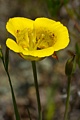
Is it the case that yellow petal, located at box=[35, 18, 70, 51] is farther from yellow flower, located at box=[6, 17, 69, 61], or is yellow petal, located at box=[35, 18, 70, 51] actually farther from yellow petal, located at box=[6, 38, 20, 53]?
yellow petal, located at box=[6, 38, 20, 53]

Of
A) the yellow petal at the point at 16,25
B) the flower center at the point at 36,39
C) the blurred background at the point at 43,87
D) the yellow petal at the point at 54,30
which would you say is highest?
the yellow petal at the point at 16,25

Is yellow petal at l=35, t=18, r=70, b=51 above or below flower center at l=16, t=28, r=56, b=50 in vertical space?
above

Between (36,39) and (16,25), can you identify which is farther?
(36,39)

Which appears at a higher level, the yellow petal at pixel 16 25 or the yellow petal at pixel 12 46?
the yellow petal at pixel 16 25

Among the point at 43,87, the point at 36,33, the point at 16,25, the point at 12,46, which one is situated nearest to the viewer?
the point at 12,46

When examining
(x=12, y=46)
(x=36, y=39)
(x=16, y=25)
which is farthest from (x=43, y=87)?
(x=12, y=46)

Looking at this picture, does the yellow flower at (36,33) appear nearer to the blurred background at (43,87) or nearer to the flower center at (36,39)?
the flower center at (36,39)

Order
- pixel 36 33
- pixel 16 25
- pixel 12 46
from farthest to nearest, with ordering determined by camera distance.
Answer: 1. pixel 36 33
2. pixel 16 25
3. pixel 12 46

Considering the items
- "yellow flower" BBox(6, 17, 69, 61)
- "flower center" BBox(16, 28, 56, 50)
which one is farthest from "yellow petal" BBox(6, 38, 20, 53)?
"flower center" BBox(16, 28, 56, 50)

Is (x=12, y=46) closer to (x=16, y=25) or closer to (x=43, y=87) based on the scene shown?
(x=16, y=25)

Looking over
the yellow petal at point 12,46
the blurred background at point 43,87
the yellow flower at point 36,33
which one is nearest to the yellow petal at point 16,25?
the yellow flower at point 36,33
